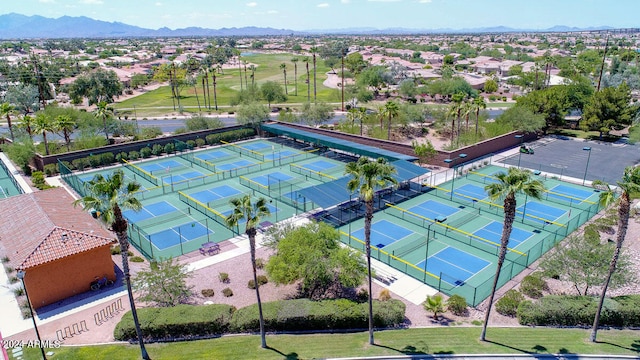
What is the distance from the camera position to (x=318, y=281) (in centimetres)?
2417

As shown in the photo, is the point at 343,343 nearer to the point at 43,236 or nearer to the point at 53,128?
the point at 43,236

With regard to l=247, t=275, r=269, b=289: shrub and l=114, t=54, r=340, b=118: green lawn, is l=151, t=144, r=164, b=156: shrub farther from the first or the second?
l=247, t=275, r=269, b=289: shrub

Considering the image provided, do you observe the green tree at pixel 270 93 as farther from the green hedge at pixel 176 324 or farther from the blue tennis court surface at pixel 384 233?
the green hedge at pixel 176 324

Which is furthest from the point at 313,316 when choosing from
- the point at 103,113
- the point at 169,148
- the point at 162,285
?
the point at 103,113

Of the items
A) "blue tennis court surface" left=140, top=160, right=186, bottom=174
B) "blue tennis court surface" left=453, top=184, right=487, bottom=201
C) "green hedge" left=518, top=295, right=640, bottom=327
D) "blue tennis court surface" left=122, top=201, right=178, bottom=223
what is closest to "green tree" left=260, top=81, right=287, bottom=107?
"blue tennis court surface" left=140, top=160, right=186, bottom=174

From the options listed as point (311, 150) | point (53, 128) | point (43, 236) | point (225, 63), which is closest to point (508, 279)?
point (43, 236)

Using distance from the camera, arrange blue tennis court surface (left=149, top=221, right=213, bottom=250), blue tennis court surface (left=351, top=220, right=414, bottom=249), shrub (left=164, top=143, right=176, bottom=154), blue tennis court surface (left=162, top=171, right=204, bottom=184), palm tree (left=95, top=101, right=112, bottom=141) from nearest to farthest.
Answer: blue tennis court surface (left=351, top=220, right=414, bottom=249), blue tennis court surface (left=149, top=221, right=213, bottom=250), blue tennis court surface (left=162, top=171, right=204, bottom=184), palm tree (left=95, top=101, right=112, bottom=141), shrub (left=164, top=143, right=176, bottom=154)

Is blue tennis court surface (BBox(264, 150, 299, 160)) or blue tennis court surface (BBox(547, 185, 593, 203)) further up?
blue tennis court surface (BBox(264, 150, 299, 160))

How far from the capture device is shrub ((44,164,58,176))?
4816 centimetres

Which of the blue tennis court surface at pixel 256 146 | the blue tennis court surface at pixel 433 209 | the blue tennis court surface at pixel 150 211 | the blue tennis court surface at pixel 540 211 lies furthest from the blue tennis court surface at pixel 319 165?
the blue tennis court surface at pixel 540 211

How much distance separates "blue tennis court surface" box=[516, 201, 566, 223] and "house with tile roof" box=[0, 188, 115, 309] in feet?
107

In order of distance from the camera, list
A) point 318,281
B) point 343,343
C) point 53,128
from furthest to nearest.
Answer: point 53,128 < point 318,281 < point 343,343

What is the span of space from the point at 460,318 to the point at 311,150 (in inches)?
1444

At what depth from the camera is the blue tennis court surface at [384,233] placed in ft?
108
